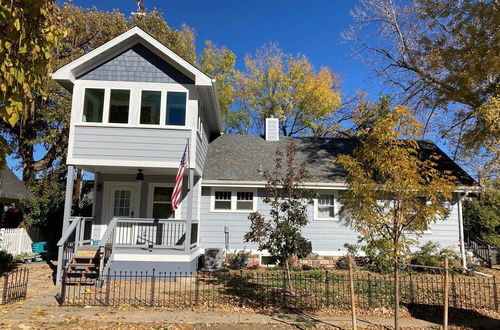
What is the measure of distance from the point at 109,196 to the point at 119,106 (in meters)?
3.86

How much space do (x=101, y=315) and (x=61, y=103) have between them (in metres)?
14.8

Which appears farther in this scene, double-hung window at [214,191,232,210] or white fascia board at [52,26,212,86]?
double-hung window at [214,191,232,210]

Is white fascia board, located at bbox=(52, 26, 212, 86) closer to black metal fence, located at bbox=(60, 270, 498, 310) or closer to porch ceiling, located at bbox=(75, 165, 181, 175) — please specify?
porch ceiling, located at bbox=(75, 165, 181, 175)

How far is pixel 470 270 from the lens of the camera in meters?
14.1

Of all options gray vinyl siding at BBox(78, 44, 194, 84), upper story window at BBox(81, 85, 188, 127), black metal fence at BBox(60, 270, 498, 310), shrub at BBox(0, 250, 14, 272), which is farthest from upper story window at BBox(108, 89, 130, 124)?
shrub at BBox(0, 250, 14, 272)

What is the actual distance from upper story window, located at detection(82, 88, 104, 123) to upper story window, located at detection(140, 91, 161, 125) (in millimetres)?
1556

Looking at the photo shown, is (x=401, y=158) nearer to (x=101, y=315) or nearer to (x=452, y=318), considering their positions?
(x=452, y=318)

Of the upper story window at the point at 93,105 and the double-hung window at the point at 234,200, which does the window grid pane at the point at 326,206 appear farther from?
the upper story window at the point at 93,105

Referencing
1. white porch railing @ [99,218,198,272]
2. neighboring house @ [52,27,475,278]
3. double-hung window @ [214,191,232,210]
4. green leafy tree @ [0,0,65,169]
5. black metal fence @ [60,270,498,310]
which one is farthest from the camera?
double-hung window @ [214,191,232,210]

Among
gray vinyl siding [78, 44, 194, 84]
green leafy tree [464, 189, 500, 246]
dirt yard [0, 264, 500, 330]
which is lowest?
dirt yard [0, 264, 500, 330]

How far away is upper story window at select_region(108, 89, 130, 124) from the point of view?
12.8 m

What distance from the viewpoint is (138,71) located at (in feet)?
42.9

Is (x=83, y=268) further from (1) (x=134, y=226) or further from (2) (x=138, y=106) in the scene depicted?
(2) (x=138, y=106)

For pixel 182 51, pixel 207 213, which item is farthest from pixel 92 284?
pixel 182 51
